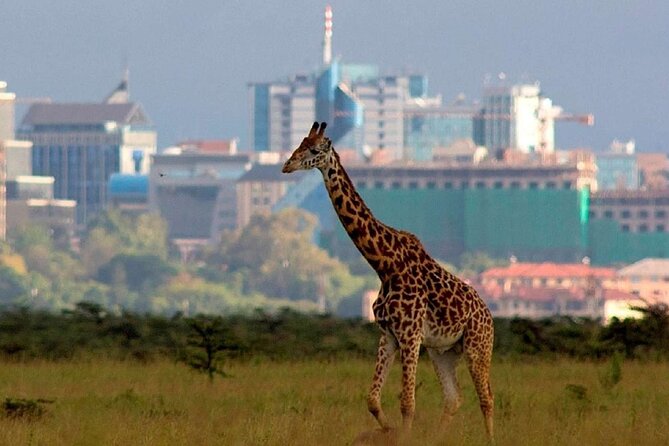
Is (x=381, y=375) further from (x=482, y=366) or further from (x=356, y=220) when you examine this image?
(x=356, y=220)

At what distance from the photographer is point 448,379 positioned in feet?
60.1

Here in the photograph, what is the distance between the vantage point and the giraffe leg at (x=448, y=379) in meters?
18.2

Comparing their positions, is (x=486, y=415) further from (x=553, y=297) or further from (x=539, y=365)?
(x=553, y=297)

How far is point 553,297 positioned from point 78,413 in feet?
516

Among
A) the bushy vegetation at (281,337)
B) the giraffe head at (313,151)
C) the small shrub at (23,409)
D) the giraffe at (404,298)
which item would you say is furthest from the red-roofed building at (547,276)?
the giraffe head at (313,151)

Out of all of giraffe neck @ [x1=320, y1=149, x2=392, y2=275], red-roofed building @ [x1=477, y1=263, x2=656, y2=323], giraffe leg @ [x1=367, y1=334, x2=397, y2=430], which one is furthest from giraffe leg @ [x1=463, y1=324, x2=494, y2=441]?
red-roofed building @ [x1=477, y1=263, x2=656, y2=323]

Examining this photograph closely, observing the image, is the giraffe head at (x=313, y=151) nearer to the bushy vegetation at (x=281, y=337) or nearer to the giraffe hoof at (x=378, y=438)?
the giraffe hoof at (x=378, y=438)

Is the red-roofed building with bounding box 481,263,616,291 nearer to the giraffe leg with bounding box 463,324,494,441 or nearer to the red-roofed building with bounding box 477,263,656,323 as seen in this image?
the red-roofed building with bounding box 477,263,656,323

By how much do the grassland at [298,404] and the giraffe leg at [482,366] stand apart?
0.65 feet

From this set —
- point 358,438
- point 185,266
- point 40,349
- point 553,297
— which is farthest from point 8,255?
point 358,438

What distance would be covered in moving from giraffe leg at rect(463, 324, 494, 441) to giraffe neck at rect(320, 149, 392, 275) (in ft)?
3.00

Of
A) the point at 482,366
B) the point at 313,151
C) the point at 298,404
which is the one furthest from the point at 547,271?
the point at 313,151

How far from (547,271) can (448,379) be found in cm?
16691

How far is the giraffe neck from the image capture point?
17.5 metres
